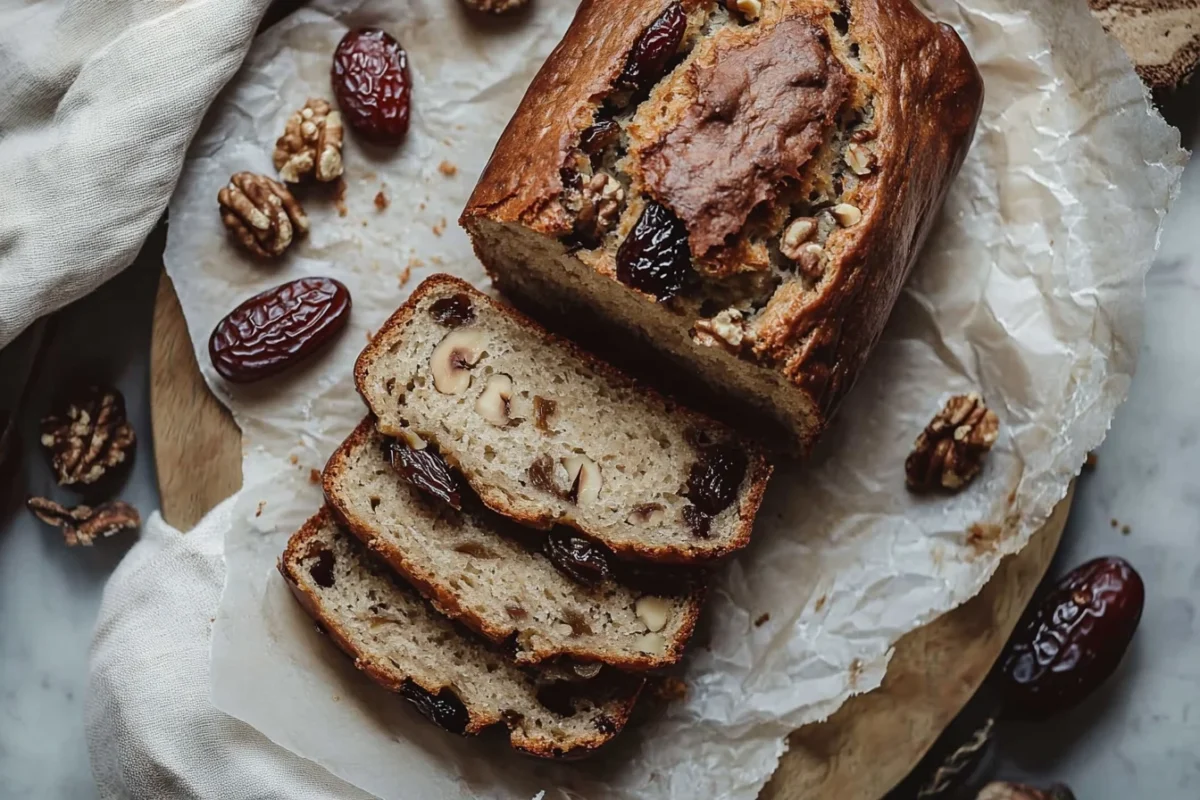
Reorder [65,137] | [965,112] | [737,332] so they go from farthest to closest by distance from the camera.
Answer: [65,137] < [965,112] < [737,332]

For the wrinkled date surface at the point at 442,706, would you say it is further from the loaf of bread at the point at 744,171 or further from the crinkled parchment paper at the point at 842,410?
the loaf of bread at the point at 744,171

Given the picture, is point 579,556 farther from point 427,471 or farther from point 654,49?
point 654,49

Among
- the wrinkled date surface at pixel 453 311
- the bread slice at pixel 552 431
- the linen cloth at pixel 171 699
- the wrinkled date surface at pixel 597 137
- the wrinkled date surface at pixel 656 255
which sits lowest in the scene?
the linen cloth at pixel 171 699

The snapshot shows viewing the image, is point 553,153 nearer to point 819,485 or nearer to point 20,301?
point 819,485

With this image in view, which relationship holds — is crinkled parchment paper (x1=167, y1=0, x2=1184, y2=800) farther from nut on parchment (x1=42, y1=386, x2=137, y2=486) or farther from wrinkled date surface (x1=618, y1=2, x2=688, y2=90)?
wrinkled date surface (x1=618, y1=2, x2=688, y2=90)

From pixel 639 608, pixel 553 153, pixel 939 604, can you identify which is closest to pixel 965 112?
pixel 553 153

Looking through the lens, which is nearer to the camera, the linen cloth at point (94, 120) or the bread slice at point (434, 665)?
the bread slice at point (434, 665)

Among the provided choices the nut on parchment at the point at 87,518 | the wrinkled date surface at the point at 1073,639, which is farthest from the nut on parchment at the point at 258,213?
the wrinkled date surface at the point at 1073,639
